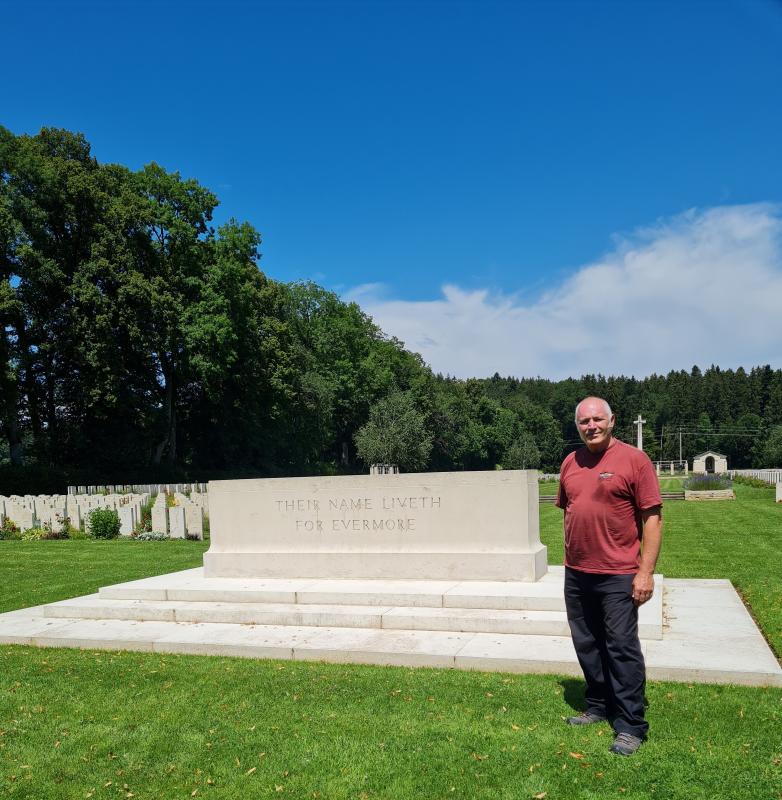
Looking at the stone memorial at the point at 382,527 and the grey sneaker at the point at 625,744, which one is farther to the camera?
the stone memorial at the point at 382,527

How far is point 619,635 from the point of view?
409 centimetres

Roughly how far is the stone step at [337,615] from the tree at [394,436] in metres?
41.7

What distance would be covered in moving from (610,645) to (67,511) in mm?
19729

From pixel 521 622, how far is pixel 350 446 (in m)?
58.2

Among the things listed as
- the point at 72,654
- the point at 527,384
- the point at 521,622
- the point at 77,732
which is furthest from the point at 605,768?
the point at 527,384

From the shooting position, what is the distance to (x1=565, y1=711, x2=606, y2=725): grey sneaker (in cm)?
433

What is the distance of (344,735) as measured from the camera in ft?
14.3

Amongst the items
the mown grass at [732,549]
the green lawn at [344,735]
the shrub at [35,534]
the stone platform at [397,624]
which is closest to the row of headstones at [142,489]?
the shrub at [35,534]

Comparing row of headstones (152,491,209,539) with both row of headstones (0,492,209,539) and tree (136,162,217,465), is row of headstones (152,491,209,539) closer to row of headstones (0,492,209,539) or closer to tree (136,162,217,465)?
row of headstones (0,492,209,539)

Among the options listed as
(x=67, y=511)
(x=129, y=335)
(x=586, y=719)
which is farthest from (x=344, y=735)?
(x=129, y=335)

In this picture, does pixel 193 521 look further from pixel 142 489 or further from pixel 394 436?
pixel 394 436

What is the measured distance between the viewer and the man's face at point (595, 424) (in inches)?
165

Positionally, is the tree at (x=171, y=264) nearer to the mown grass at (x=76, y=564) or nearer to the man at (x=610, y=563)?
the mown grass at (x=76, y=564)

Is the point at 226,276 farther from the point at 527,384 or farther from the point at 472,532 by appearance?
the point at 527,384
